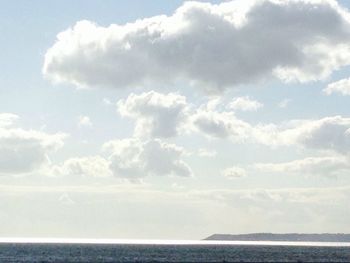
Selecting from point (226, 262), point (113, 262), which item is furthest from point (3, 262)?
point (226, 262)

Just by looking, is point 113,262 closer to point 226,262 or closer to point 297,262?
point 226,262

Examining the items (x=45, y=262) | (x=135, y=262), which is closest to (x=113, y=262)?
A: (x=135, y=262)

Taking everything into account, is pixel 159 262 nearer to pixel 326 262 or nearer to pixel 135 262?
pixel 135 262

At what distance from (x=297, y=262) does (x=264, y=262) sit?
634cm

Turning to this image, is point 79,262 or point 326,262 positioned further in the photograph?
point 326,262

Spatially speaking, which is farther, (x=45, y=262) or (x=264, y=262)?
(x=264, y=262)

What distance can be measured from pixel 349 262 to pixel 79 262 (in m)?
51.5

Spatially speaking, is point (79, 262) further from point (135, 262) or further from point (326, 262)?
point (326, 262)

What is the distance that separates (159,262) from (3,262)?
29.9m

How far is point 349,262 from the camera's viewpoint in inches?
5418

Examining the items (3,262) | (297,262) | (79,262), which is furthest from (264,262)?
(3,262)

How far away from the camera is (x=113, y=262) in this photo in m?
134

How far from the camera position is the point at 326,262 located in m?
140

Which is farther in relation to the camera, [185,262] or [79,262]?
[185,262]
